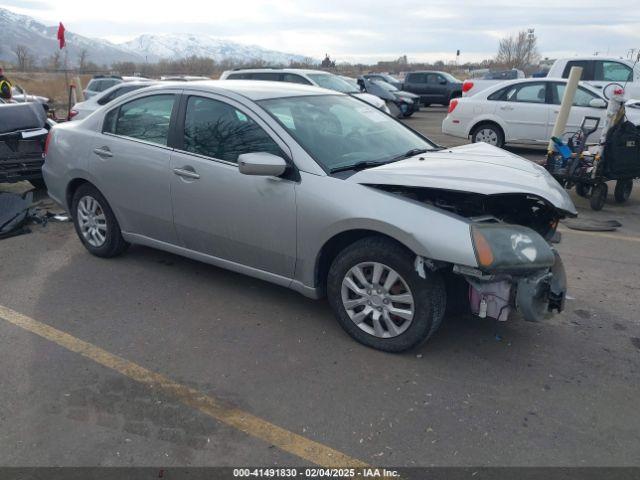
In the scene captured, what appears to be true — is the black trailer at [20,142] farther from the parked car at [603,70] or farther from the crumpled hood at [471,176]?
the parked car at [603,70]

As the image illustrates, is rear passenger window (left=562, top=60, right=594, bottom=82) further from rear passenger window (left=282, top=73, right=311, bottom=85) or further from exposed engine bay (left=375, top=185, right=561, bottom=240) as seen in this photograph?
exposed engine bay (left=375, top=185, right=561, bottom=240)

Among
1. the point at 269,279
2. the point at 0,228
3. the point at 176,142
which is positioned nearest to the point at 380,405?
the point at 269,279

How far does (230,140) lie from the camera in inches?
161

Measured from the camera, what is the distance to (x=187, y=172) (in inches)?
166

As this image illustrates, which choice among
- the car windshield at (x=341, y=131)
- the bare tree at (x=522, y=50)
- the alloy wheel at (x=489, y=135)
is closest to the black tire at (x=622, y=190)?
the alloy wheel at (x=489, y=135)

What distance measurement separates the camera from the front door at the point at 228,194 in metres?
3.80

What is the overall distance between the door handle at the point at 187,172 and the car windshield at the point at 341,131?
740 mm

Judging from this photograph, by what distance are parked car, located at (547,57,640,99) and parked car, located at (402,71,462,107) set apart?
11022 mm

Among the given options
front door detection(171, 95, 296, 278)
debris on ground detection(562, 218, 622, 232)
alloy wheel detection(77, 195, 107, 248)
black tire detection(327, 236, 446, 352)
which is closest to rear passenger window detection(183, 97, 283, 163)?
front door detection(171, 95, 296, 278)

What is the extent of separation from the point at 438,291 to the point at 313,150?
4.29ft

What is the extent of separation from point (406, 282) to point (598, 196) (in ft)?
16.5

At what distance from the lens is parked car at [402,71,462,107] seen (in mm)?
23266

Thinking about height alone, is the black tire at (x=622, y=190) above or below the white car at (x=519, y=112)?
below

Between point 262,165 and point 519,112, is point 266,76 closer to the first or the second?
→ point 519,112
